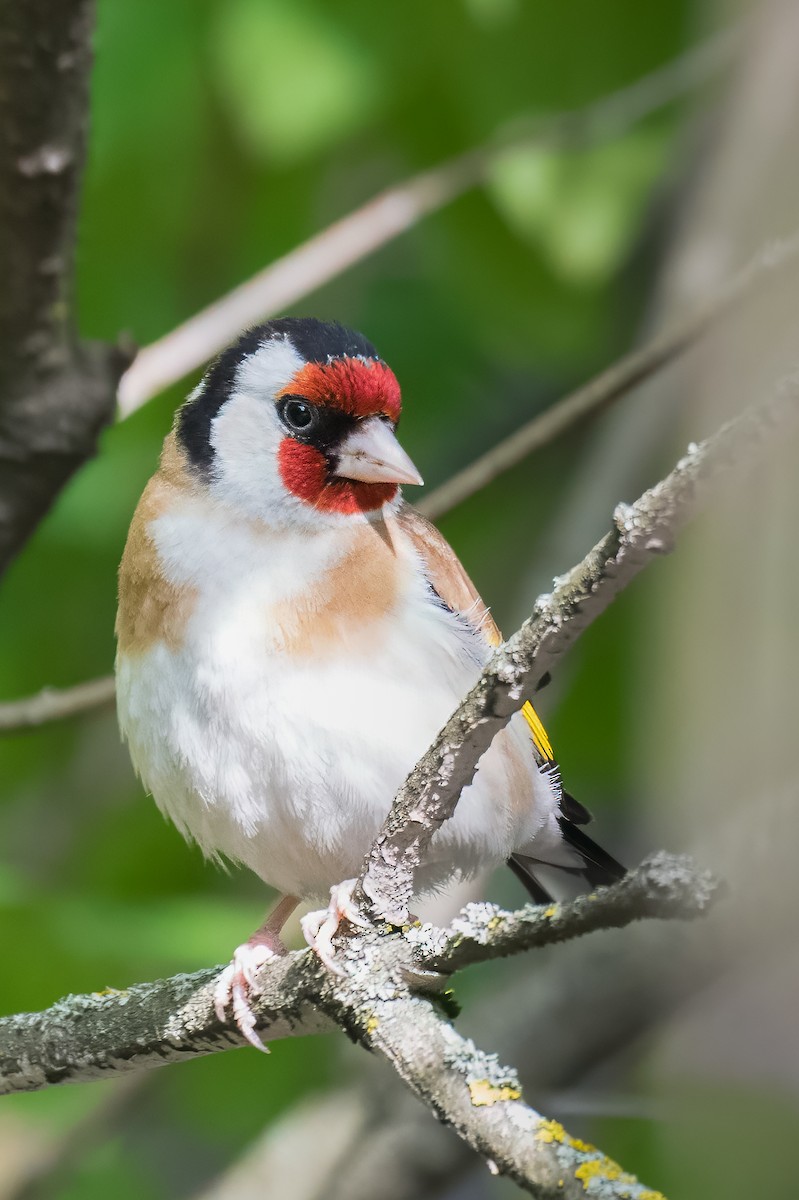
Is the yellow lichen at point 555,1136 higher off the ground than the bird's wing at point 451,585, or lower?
lower

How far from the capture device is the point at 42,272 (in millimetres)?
2826

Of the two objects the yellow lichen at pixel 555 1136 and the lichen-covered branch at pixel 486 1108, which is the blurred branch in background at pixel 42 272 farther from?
the yellow lichen at pixel 555 1136

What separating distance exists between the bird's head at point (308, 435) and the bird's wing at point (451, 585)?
94 millimetres

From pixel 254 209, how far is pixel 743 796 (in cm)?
352

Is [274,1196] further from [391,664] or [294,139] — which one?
[294,139]

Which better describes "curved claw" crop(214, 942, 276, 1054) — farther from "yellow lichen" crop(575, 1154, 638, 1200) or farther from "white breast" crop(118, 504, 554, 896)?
"yellow lichen" crop(575, 1154, 638, 1200)

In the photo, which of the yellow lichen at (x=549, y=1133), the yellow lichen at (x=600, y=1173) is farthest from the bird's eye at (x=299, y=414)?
the yellow lichen at (x=600, y=1173)

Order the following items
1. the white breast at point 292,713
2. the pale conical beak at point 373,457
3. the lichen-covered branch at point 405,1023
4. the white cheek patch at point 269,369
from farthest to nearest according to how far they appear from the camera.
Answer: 1. the white cheek patch at point 269,369
2. the pale conical beak at point 373,457
3. the white breast at point 292,713
4. the lichen-covered branch at point 405,1023

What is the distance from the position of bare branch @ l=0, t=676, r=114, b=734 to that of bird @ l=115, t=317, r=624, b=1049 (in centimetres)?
65

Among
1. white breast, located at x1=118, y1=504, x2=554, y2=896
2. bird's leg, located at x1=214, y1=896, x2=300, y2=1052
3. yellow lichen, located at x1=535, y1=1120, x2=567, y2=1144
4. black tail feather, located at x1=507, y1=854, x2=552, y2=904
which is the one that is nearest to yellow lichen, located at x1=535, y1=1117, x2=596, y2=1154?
yellow lichen, located at x1=535, y1=1120, x2=567, y2=1144

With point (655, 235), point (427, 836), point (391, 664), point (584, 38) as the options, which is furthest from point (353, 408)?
point (655, 235)

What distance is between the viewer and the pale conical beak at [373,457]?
8.90ft

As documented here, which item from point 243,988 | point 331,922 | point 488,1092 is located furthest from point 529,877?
point 488,1092

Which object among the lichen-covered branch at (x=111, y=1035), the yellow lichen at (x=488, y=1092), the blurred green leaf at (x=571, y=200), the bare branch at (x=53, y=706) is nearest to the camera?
the yellow lichen at (x=488, y=1092)
